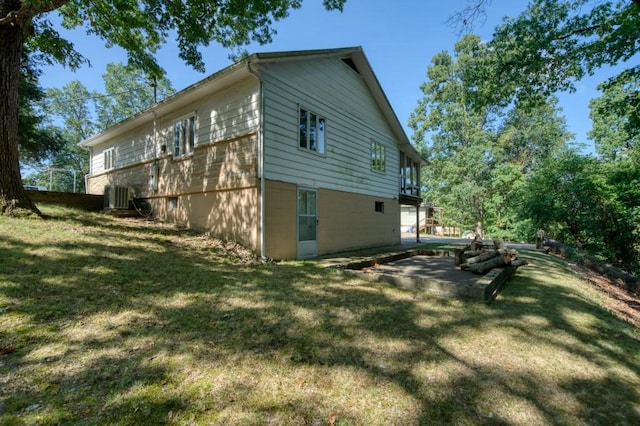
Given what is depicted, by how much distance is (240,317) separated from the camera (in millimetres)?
3730

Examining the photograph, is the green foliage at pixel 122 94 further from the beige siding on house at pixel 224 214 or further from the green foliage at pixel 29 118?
the beige siding on house at pixel 224 214

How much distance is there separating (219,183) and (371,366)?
7.40 m

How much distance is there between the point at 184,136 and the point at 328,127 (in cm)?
526

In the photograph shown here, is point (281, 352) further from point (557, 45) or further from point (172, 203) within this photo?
point (557, 45)

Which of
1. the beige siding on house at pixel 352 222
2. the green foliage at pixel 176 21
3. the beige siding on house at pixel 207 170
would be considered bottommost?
the beige siding on house at pixel 352 222

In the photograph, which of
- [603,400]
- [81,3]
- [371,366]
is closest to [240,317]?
[371,366]

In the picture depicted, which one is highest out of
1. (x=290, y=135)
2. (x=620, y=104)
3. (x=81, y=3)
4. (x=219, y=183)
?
(x=81, y=3)

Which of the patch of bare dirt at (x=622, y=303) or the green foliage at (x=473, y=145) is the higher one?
the green foliage at (x=473, y=145)

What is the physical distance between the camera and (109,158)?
15055 millimetres

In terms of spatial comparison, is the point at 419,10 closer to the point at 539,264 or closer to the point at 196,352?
the point at 539,264

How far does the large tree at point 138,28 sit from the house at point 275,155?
94.4 inches

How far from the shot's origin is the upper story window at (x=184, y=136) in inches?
398

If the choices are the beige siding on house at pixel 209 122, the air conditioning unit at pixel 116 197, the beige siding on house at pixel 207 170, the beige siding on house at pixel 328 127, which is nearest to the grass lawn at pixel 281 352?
the beige siding on house at pixel 207 170

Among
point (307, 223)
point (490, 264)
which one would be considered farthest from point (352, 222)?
point (490, 264)
